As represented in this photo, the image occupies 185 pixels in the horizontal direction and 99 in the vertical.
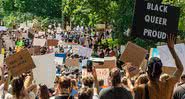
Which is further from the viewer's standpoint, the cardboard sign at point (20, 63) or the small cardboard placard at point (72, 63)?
the small cardboard placard at point (72, 63)

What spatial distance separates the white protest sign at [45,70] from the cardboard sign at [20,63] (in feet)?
0.70

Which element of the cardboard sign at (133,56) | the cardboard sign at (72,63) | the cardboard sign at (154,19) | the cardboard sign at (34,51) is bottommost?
the cardboard sign at (34,51)

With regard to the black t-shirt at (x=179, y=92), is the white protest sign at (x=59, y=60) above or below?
below

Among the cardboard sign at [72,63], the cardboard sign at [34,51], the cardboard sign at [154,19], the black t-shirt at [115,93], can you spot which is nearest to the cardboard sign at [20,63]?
the cardboard sign at [154,19]

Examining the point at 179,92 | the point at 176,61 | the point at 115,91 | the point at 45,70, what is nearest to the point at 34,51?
the point at 45,70

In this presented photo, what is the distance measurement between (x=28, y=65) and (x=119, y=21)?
16.0 m

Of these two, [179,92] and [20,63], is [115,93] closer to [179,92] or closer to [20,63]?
[179,92]

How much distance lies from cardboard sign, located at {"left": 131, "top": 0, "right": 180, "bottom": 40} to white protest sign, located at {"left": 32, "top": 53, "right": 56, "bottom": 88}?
148cm

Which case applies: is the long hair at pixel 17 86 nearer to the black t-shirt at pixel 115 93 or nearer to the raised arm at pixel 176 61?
the black t-shirt at pixel 115 93

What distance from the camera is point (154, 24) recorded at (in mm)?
9281

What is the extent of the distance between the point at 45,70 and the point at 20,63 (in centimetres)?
44

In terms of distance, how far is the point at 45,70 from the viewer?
9617 mm

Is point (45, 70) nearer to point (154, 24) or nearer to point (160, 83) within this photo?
point (154, 24)

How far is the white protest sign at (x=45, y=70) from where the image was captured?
31.2 feet
